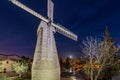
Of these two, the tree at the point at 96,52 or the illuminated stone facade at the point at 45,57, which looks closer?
the illuminated stone facade at the point at 45,57

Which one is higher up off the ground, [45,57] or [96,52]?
[96,52]

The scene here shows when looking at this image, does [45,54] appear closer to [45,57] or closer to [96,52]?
[45,57]

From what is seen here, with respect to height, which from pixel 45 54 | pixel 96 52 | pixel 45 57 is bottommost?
pixel 45 57

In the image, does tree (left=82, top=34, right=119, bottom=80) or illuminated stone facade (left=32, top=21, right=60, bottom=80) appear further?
tree (left=82, top=34, right=119, bottom=80)

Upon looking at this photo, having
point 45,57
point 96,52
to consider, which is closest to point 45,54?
point 45,57

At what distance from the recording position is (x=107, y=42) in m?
37.6

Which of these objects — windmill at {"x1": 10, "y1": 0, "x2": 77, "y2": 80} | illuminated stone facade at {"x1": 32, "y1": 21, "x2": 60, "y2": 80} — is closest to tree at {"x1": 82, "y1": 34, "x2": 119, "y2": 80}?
windmill at {"x1": 10, "y1": 0, "x2": 77, "y2": 80}

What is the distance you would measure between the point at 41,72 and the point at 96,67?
14.2 metres

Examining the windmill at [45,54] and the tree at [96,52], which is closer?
Result: the windmill at [45,54]

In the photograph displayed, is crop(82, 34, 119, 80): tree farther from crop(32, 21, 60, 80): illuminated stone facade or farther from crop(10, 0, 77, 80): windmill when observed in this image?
crop(32, 21, 60, 80): illuminated stone facade

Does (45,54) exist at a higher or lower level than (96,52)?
lower

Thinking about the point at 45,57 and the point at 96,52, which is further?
the point at 96,52

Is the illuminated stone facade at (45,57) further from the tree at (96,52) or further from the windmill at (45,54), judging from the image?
the tree at (96,52)

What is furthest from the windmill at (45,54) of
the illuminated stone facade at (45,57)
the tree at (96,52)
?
the tree at (96,52)
